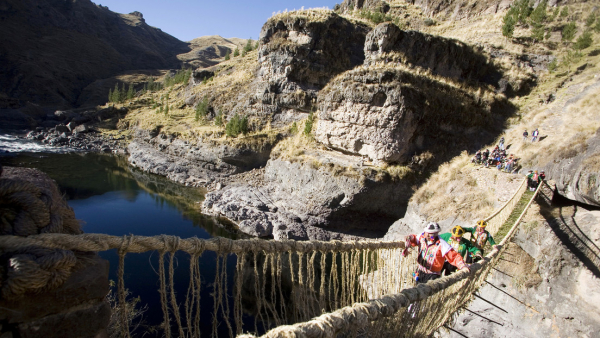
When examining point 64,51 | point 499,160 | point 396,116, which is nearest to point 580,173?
point 499,160

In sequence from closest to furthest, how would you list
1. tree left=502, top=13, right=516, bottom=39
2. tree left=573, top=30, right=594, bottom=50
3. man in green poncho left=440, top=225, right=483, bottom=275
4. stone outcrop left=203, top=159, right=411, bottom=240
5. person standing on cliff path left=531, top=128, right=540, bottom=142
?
man in green poncho left=440, top=225, right=483, bottom=275
person standing on cliff path left=531, top=128, right=540, bottom=142
stone outcrop left=203, top=159, right=411, bottom=240
tree left=573, top=30, right=594, bottom=50
tree left=502, top=13, right=516, bottom=39

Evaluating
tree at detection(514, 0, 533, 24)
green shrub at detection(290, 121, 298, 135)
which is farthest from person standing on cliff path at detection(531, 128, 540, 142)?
tree at detection(514, 0, 533, 24)

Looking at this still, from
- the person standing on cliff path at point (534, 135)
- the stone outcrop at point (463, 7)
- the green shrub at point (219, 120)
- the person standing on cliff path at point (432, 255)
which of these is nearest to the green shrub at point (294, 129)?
the green shrub at point (219, 120)

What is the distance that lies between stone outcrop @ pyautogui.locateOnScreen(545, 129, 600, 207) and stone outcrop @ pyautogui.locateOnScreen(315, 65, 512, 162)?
672cm

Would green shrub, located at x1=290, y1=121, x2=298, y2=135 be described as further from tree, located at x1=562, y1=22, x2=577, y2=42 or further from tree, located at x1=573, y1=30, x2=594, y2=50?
tree, located at x1=562, y1=22, x2=577, y2=42

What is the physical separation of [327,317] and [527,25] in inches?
A: 1501

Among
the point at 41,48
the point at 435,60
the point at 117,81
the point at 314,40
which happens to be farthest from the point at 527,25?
the point at 41,48

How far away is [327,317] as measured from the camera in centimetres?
208

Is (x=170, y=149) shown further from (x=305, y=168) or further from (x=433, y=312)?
(x=433, y=312)

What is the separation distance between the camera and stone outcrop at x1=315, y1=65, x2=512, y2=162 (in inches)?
642

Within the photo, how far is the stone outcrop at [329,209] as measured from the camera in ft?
51.4

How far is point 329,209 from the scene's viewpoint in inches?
632

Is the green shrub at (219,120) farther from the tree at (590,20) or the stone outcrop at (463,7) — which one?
the tree at (590,20)

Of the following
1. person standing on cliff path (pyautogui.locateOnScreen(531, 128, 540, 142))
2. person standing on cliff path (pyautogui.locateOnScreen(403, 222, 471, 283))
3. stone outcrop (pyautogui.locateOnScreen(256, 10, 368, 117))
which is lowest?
person standing on cliff path (pyautogui.locateOnScreen(403, 222, 471, 283))
